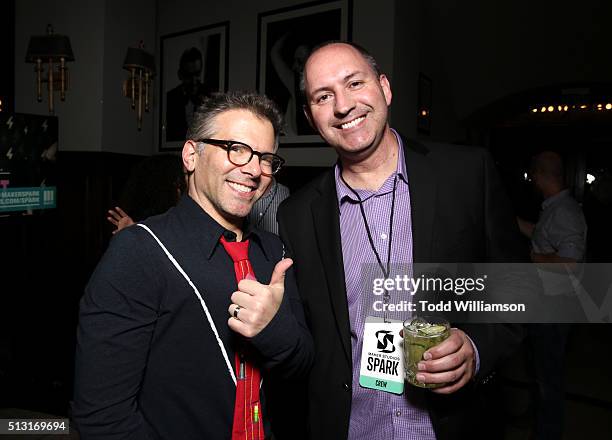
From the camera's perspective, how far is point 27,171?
4.01 metres

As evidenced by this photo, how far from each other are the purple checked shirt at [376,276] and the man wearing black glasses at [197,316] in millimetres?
240

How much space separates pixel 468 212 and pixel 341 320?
1.73 ft

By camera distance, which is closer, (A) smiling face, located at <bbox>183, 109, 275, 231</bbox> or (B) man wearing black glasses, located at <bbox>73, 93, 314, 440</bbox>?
(B) man wearing black glasses, located at <bbox>73, 93, 314, 440</bbox>

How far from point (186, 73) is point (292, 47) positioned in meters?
1.54

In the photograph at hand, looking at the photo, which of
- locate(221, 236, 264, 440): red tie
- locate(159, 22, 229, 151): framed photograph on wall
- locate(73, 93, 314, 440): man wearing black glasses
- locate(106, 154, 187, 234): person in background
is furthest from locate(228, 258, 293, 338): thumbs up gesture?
locate(159, 22, 229, 151): framed photograph on wall

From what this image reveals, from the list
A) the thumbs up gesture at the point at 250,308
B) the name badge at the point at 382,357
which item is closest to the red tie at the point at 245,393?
the thumbs up gesture at the point at 250,308

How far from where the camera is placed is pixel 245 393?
1.16 metres

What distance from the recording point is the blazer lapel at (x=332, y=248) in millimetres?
1363

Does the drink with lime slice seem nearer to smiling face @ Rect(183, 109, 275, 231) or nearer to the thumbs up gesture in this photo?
the thumbs up gesture

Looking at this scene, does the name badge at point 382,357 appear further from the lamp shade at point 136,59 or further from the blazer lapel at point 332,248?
the lamp shade at point 136,59

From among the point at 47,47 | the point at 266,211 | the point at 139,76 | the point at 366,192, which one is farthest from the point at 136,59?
the point at 366,192

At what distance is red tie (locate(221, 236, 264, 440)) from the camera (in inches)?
45.0

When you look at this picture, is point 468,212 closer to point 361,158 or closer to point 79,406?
point 361,158

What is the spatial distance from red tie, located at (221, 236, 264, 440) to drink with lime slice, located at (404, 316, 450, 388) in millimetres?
403
